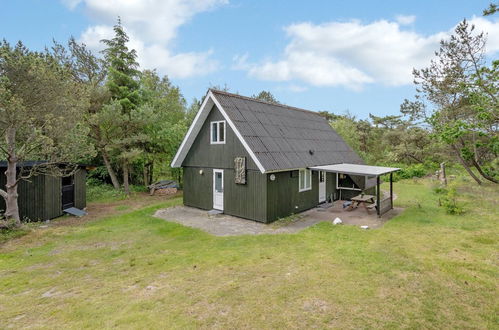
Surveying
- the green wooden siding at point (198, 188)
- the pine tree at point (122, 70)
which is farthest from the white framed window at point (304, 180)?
the pine tree at point (122, 70)

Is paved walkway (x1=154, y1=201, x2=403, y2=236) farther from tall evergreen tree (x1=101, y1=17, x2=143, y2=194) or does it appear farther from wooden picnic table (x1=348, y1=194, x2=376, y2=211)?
tall evergreen tree (x1=101, y1=17, x2=143, y2=194)

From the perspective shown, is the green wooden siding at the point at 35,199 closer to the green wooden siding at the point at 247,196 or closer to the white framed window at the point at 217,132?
the white framed window at the point at 217,132

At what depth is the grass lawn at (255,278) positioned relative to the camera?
4148 mm

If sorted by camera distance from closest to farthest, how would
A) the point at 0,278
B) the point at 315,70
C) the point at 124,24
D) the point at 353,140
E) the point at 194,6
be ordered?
the point at 0,278 < the point at 194,6 < the point at 124,24 < the point at 315,70 < the point at 353,140

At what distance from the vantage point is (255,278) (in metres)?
5.54

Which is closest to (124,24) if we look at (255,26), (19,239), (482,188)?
(255,26)

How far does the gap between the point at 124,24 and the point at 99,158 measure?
947 centimetres

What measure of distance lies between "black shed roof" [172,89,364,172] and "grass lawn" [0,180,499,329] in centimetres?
338

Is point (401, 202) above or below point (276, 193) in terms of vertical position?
below

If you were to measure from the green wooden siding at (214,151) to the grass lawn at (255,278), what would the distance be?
3.56 m

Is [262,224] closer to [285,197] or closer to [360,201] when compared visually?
[285,197]

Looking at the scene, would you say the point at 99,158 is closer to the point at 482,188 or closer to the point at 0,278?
the point at 0,278

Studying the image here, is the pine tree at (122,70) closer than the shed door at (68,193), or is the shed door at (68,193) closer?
the shed door at (68,193)

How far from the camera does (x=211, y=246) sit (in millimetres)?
7727
